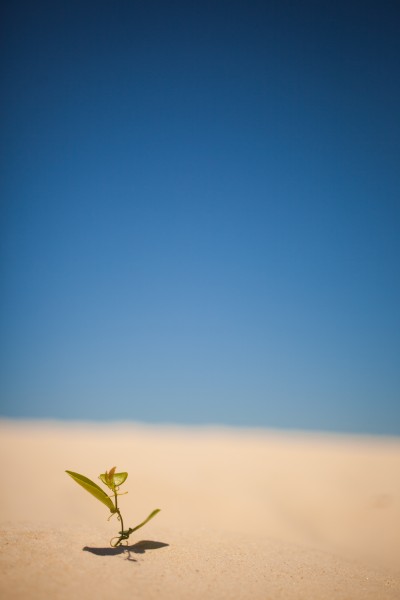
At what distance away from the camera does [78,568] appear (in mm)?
1814

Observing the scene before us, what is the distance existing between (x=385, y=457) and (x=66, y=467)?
464 cm

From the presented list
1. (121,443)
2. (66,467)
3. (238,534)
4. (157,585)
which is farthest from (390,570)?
(121,443)

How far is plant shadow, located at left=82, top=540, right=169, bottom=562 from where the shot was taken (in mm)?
2055

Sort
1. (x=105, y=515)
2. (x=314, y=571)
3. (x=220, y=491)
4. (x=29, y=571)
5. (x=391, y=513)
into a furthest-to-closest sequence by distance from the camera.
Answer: (x=220, y=491), (x=391, y=513), (x=105, y=515), (x=314, y=571), (x=29, y=571)

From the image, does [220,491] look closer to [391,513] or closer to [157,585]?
[391,513]

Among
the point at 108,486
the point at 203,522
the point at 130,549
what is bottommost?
the point at 203,522

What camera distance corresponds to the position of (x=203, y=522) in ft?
10.2

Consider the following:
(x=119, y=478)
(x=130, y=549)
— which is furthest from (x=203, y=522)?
(x=119, y=478)

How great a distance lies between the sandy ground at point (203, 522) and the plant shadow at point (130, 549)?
11mm

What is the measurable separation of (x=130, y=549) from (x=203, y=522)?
1.10m

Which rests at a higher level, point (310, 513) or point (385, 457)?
point (385, 457)

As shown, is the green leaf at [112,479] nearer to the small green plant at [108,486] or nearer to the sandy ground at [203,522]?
the small green plant at [108,486]

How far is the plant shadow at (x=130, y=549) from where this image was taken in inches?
80.9

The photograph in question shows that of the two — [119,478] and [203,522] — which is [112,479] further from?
[203,522]
